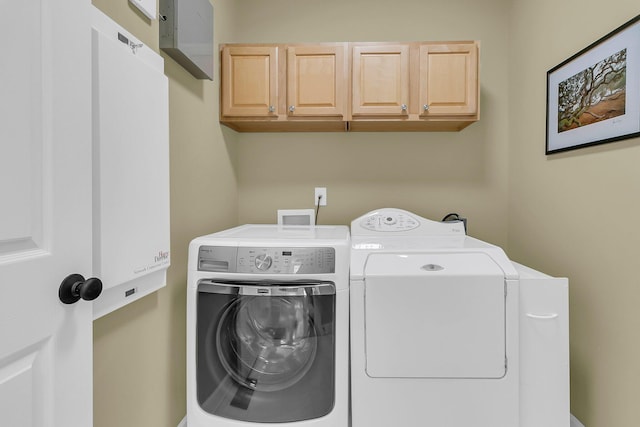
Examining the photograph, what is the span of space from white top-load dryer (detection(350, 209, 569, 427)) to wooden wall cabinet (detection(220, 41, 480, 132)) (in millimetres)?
1026

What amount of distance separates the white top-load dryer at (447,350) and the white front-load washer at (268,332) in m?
0.10

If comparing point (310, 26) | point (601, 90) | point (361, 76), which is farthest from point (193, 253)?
point (601, 90)

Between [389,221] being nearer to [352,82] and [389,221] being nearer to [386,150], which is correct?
[386,150]

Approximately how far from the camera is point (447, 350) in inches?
55.6

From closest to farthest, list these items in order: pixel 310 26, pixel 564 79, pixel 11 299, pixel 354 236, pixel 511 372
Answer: pixel 11 299
pixel 511 372
pixel 564 79
pixel 354 236
pixel 310 26

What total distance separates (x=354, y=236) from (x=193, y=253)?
890 millimetres

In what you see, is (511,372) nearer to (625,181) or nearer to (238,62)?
(625,181)

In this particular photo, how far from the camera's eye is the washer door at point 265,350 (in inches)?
58.9

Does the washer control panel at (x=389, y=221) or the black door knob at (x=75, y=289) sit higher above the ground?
the washer control panel at (x=389, y=221)

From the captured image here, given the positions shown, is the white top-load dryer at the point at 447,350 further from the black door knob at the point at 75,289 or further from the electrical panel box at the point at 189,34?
the electrical panel box at the point at 189,34

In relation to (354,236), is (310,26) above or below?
above

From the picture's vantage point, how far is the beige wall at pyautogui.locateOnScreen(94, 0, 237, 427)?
1224 mm

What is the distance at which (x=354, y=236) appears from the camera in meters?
2.01

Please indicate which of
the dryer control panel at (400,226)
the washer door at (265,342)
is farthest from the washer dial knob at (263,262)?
the dryer control panel at (400,226)
